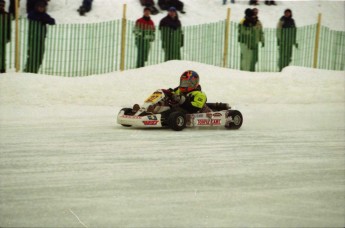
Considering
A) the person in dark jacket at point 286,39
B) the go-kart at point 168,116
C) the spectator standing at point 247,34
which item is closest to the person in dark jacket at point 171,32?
the spectator standing at point 247,34

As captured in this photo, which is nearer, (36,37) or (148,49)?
(36,37)

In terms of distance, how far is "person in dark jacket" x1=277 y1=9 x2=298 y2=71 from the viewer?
18016 millimetres

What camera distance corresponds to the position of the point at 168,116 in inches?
373

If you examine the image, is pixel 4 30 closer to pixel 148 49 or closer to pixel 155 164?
pixel 148 49

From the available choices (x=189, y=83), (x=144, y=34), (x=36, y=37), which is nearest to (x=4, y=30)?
(x=36, y=37)

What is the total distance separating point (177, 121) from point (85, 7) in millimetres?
14916

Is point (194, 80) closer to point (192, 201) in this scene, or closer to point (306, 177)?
point (306, 177)

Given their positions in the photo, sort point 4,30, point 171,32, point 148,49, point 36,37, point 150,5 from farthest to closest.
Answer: point 150,5
point 171,32
point 148,49
point 36,37
point 4,30

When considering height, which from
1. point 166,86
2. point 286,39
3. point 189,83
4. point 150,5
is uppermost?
point 150,5

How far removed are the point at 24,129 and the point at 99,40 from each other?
A: 762 centimetres

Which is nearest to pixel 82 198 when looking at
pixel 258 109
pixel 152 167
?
pixel 152 167

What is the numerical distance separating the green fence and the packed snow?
48.4 inches

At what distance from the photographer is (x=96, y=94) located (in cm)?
1445

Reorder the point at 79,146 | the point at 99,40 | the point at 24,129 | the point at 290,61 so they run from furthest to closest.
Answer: the point at 290,61 → the point at 99,40 → the point at 24,129 → the point at 79,146
